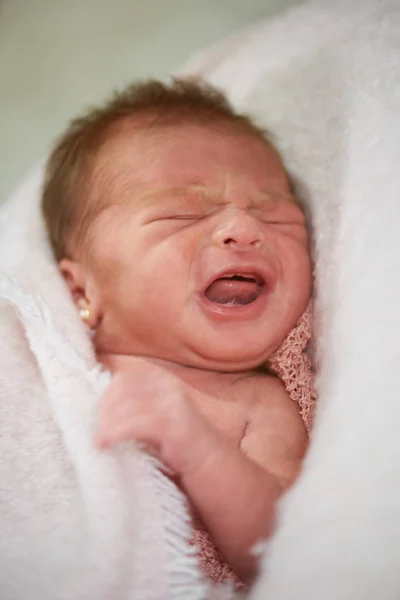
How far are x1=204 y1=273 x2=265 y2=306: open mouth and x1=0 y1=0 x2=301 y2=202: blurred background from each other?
1.56 ft

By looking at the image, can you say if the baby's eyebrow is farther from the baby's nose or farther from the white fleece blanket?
the white fleece blanket

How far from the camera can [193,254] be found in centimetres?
67

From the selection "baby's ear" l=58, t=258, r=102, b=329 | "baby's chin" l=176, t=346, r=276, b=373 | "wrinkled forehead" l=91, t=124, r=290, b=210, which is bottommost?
"baby's chin" l=176, t=346, r=276, b=373

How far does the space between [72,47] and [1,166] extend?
25cm

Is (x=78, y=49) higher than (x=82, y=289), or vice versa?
(x=78, y=49)

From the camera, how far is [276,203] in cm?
74

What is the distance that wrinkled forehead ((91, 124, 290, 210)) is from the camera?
2.30 ft

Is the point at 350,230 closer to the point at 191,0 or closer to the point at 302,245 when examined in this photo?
the point at 302,245

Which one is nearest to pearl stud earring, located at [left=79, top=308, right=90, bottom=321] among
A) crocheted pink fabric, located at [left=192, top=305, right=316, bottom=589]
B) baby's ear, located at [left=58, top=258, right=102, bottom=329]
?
baby's ear, located at [left=58, top=258, right=102, bottom=329]

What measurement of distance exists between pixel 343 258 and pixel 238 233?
0.12 metres

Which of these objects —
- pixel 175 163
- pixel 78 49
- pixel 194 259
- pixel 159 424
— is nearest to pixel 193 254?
pixel 194 259

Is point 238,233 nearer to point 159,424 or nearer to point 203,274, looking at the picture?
point 203,274

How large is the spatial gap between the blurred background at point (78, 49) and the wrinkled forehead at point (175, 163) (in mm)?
308

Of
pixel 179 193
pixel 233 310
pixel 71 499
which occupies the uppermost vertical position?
pixel 179 193
